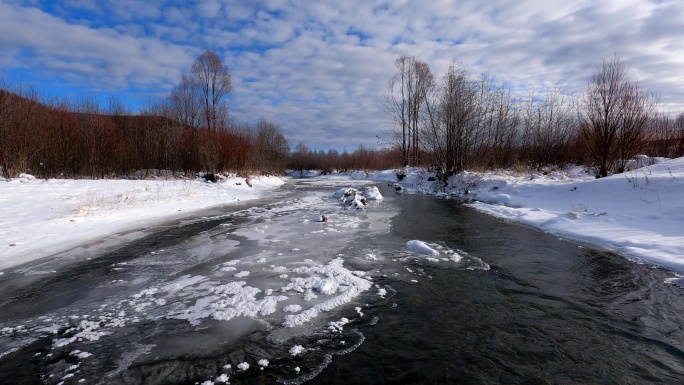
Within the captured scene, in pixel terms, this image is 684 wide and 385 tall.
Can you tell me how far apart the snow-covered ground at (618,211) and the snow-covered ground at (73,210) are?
35.5 ft

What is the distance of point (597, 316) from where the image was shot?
3.66 metres

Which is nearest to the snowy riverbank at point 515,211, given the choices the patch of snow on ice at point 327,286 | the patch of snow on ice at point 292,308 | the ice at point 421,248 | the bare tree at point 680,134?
the ice at point 421,248

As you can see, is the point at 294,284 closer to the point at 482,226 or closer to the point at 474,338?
the point at 474,338

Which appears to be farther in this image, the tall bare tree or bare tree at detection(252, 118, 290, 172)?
bare tree at detection(252, 118, 290, 172)

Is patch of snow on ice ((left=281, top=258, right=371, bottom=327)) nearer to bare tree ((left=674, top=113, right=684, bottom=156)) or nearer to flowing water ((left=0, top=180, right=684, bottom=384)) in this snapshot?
flowing water ((left=0, top=180, right=684, bottom=384))

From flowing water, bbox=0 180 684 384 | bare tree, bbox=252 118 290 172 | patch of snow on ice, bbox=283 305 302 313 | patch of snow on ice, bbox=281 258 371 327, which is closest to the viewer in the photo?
flowing water, bbox=0 180 684 384

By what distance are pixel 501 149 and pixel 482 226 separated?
20.5 meters

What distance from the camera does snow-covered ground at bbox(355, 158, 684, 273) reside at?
616cm

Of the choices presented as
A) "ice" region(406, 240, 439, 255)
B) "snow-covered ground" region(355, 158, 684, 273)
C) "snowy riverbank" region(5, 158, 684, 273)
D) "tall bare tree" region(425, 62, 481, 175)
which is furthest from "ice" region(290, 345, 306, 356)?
"tall bare tree" region(425, 62, 481, 175)

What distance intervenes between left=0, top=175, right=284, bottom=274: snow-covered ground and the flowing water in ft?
5.10

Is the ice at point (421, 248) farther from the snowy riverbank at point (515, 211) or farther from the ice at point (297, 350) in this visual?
the ice at point (297, 350)

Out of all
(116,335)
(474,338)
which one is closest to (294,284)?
(116,335)

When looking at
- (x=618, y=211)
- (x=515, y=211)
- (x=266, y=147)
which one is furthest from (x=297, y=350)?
(x=266, y=147)

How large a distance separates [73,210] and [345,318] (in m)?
9.04
